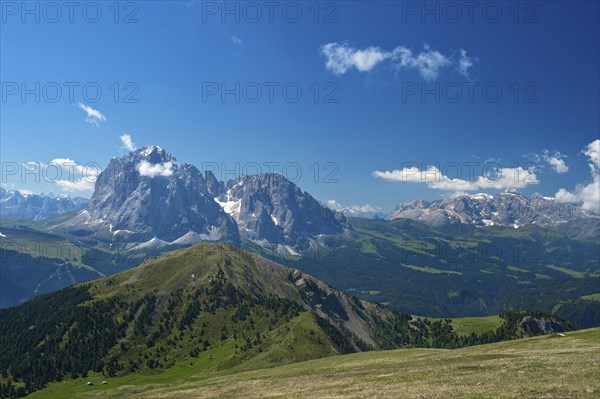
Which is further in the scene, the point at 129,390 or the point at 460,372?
the point at 129,390

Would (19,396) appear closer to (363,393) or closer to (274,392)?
(274,392)

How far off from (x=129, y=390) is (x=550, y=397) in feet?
367

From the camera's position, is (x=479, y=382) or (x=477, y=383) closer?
(x=477, y=383)

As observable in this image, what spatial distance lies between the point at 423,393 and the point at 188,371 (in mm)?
177437

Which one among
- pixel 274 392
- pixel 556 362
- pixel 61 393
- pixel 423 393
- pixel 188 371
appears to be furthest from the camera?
pixel 188 371

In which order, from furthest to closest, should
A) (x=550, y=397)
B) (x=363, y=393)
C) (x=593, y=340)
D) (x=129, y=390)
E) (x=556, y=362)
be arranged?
(x=129, y=390) → (x=593, y=340) → (x=556, y=362) → (x=363, y=393) → (x=550, y=397)

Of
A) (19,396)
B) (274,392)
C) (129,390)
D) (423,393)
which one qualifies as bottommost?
(19,396)

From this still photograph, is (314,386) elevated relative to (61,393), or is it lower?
elevated

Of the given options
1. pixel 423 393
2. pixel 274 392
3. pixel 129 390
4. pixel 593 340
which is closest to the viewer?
pixel 423 393

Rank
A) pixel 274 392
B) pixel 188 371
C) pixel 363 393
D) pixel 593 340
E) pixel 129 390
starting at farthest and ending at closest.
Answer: pixel 188 371
pixel 129 390
pixel 593 340
pixel 274 392
pixel 363 393

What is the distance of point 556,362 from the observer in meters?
57.1

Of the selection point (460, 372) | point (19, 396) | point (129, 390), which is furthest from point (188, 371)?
point (460, 372)

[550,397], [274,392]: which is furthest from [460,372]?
[274,392]

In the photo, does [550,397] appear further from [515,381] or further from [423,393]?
[423,393]
